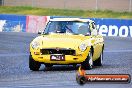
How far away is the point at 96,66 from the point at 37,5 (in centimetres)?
4071

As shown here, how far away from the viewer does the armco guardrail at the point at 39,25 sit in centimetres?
3709

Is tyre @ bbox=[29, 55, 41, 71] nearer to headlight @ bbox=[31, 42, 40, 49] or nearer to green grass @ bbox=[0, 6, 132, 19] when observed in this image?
headlight @ bbox=[31, 42, 40, 49]

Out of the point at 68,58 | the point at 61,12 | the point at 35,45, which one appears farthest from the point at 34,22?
the point at 68,58

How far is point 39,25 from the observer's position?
4078 centimetres

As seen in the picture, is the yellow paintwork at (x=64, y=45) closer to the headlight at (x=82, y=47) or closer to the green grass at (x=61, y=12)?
the headlight at (x=82, y=47)

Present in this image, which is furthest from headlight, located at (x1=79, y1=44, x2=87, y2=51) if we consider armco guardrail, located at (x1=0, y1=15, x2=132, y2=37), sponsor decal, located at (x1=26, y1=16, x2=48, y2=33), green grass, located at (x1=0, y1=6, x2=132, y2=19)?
green grass, located at (x1=0, y1=6, x2=132, y2=19)

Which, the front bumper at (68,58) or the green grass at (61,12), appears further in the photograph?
the green grass at (61,12)

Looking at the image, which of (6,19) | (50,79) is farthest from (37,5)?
(50,79)

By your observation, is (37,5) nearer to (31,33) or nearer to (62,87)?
(31,33)

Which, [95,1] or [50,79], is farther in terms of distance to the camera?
[95,1]

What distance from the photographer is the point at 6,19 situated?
139ft

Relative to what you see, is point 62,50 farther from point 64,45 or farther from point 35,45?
point 35,45

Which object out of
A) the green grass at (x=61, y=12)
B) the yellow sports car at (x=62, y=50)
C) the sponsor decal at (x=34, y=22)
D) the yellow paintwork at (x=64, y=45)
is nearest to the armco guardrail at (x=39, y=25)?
the sponsor decal at (x=34, y=22)

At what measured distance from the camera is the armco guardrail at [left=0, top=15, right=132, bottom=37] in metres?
37.1
